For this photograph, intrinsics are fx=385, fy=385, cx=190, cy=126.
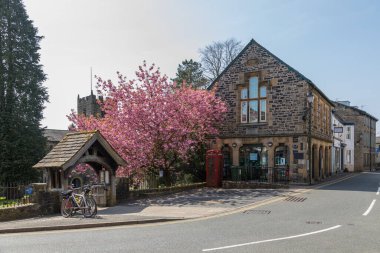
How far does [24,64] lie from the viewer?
35.8 m

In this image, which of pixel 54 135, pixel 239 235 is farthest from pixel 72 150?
pixel 54 135

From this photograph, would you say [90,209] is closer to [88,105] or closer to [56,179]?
[56,179]

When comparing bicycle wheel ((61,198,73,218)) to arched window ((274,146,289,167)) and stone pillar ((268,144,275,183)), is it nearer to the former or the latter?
stone pillar ((268,144,275,183))

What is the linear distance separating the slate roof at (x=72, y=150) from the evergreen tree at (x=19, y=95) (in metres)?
20.5

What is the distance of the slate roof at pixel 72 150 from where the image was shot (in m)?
14.2

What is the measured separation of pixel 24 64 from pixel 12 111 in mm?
4574

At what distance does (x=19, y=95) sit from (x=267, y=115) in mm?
23513

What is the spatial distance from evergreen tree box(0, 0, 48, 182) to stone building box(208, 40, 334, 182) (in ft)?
59.9

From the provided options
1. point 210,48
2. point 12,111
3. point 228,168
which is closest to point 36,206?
point 228,168

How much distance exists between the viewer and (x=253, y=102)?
25.8 metres

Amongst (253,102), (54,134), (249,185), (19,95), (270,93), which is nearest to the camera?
(249,185)

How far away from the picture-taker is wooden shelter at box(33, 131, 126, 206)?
1437 centimetres

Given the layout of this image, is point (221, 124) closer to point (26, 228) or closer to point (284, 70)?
point (284, 70)

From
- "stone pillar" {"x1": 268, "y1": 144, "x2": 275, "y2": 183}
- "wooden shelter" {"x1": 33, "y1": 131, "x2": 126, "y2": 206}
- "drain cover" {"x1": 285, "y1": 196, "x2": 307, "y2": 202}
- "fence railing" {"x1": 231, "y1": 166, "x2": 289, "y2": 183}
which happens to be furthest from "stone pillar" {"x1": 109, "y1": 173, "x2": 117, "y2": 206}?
"stone pillar" {"x1": 268, "y1": 144, "x2": 275, "y2": 183}
